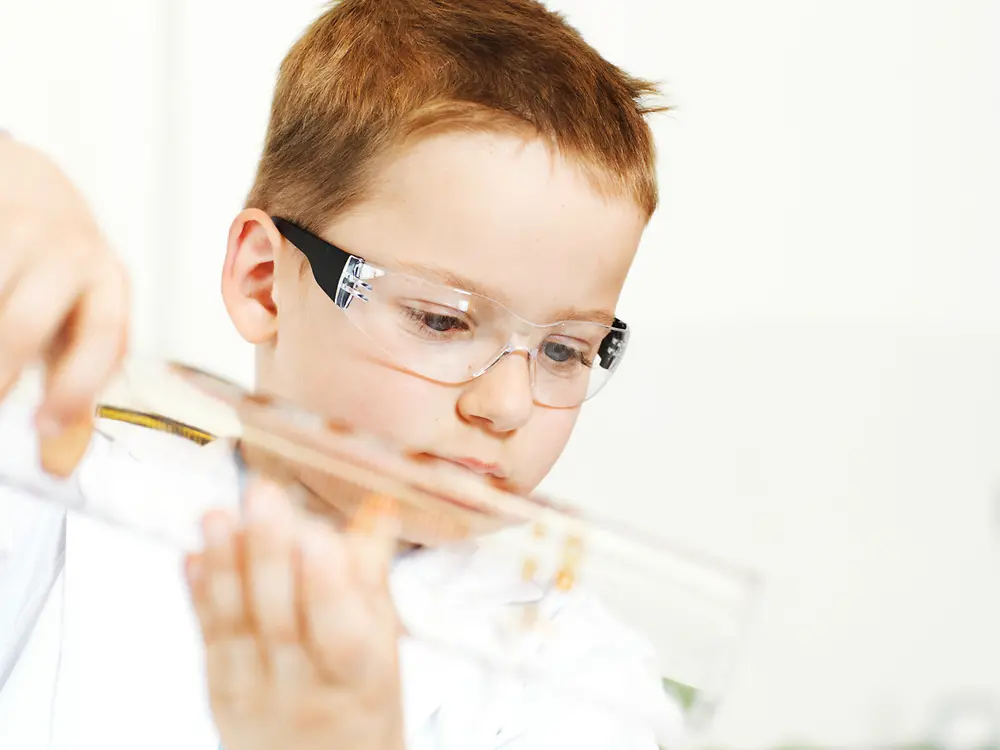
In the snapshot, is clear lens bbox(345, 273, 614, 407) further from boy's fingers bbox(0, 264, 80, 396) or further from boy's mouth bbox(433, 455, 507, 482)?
boy's fingers bbox(0, 264, 80, 396)

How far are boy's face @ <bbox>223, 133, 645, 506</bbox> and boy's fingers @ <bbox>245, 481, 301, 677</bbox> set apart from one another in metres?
0.10

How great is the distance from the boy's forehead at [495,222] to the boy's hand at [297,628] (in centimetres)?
11

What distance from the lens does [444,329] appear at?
1.12 feet

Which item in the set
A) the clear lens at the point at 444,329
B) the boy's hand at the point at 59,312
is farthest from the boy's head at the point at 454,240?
the boy's hand at the point at 59,312

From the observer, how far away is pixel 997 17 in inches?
27.6

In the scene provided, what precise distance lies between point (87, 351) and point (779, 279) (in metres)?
0.55

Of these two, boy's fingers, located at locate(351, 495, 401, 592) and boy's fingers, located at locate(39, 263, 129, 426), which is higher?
boy's fingers, located at locate(39, 263, 129, 426)

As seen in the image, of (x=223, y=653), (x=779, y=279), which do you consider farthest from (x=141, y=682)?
(x=779, y=279)

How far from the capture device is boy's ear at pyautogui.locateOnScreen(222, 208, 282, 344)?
377 millimetres

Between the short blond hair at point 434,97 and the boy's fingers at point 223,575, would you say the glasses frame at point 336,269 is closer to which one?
the short blond hair at point 434,97

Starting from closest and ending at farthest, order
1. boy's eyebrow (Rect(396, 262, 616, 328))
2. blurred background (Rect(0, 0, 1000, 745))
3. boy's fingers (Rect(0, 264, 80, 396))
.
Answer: boy's fingers (Rect(0, 264, 80, 396)) < boy's eyebrow (Rect(396, 262, 616, 328)) < blurred background (Rect(0, 0, 1000, 745))

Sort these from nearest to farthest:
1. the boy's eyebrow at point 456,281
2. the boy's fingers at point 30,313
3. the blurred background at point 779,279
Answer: the boy's fingers at point 30,313 < the boy's eyebrow at point 456,281 < the blurred background at point 779,279

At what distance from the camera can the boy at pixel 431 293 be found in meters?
0.26

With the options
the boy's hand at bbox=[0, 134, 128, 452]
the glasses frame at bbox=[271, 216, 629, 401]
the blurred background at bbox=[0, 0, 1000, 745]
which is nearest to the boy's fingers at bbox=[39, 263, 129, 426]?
the boy's hand at bbox=[0, 134, 128, 452]
